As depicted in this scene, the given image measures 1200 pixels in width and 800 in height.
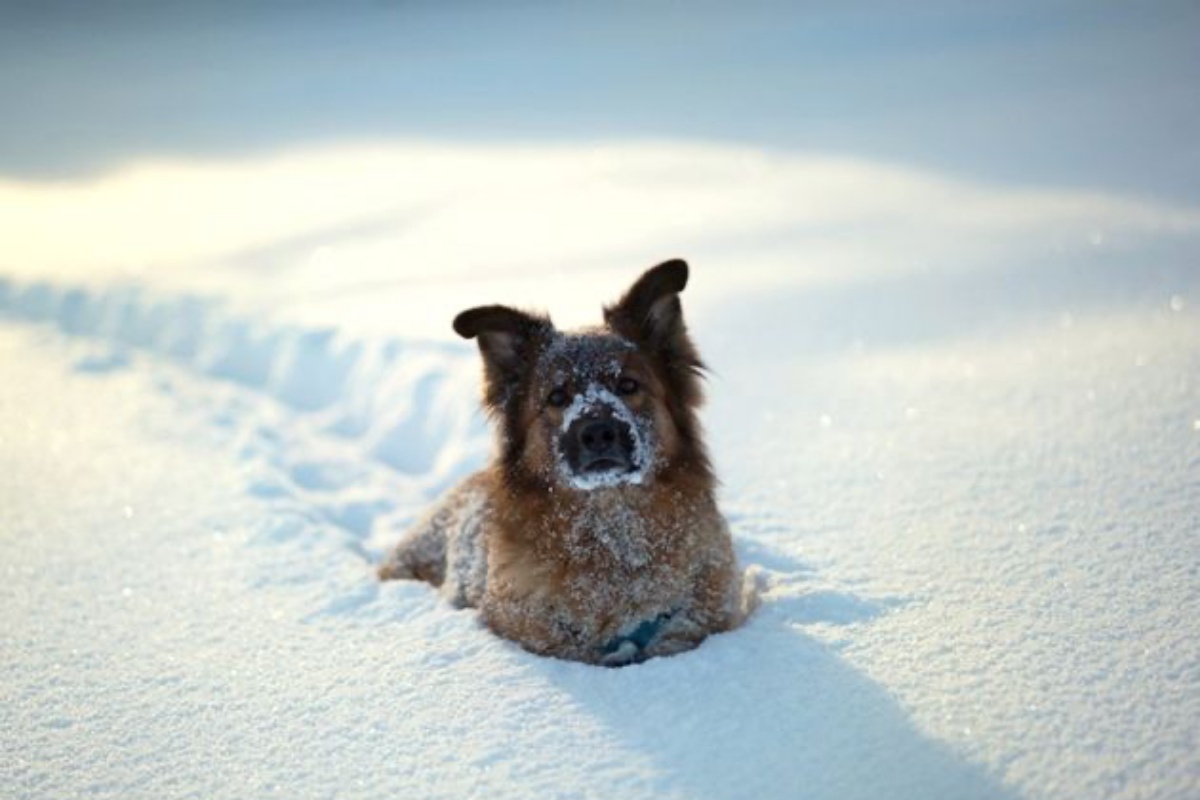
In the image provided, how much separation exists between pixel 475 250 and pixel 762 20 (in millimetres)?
20126

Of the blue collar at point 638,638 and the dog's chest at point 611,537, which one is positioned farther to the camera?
the dog's chest at point 611,537

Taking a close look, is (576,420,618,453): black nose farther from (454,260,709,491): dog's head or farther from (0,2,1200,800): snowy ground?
(0,2,1200,800): snowy ground

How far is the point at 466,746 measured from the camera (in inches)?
137

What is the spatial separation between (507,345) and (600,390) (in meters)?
0.65

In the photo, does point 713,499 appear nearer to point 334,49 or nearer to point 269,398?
point 269,398

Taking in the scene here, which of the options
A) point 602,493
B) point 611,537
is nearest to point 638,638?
point 611,537

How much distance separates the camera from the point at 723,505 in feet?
18.6

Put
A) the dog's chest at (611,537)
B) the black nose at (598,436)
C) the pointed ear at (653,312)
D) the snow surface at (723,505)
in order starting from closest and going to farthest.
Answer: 1. the snow surface at (723,505)
2. the black nose at (598,436)
3. the dog's chest at (611,537)
4. the pointed ear at (653,312)

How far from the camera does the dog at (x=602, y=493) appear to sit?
4.25 m

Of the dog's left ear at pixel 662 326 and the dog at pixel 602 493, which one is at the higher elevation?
the dog's left ear at pixel 662 326

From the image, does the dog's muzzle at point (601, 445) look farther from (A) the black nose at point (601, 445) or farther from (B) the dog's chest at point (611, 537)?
(B) the dog's chest at point (611, 537)

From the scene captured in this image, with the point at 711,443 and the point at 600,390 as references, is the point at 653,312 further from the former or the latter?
the point at 711,443

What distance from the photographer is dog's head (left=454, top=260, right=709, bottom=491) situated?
4277mm

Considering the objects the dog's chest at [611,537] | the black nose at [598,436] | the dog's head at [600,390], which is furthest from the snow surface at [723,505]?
the black nose at [598,436]
